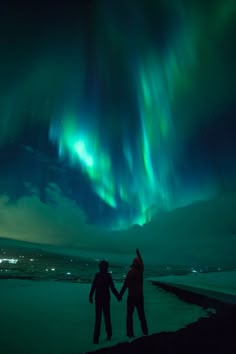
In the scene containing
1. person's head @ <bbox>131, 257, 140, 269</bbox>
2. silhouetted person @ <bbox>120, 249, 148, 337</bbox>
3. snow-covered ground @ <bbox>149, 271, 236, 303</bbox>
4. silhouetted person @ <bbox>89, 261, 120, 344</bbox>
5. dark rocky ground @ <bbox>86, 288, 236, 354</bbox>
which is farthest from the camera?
snow-covered ground @ <bbox>149, 271, 236, 303</bbox>

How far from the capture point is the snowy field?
8330 mm

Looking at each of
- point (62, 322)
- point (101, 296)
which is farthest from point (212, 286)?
point (101, 296)

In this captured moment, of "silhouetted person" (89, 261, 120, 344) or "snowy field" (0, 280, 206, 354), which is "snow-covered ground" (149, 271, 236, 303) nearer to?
"snowy field" (0, 280, 206, 354)

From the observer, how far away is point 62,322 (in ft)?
38.9

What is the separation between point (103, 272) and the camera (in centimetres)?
834

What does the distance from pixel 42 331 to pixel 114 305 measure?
664 centimetres

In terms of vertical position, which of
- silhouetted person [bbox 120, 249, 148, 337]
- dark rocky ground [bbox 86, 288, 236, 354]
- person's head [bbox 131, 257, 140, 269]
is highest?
person's head [bbox 131, 257, 140, 269]

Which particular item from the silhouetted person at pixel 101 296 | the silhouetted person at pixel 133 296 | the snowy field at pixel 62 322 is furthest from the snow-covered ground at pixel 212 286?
the silhouetted person at pixel 101 296

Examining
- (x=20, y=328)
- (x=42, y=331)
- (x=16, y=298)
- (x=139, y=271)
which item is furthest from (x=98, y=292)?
(x=16, y=298)

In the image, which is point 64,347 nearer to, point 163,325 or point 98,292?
point 98,292

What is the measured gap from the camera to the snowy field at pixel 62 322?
27.3 ft

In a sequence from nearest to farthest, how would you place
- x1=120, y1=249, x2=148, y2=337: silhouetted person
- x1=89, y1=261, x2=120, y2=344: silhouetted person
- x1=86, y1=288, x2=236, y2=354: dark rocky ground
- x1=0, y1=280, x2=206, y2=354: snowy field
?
x1=86, y1=288, x2=236, y2=354: dark rocky ground, x1=89, y1=261, x2=120, y2=344: silhouetted person, x1=0, y1=280, x2=206, y2=354: snowy field, x1=120, y1=249, x2=148, y2=337: silhouetted person

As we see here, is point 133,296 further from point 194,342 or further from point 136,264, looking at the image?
point 194,342

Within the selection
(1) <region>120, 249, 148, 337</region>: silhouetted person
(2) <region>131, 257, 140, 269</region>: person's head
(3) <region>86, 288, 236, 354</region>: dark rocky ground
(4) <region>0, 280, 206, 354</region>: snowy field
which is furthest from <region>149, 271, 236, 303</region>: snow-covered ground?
(2) <region>131, 257, 140, 269</region>: person's head
